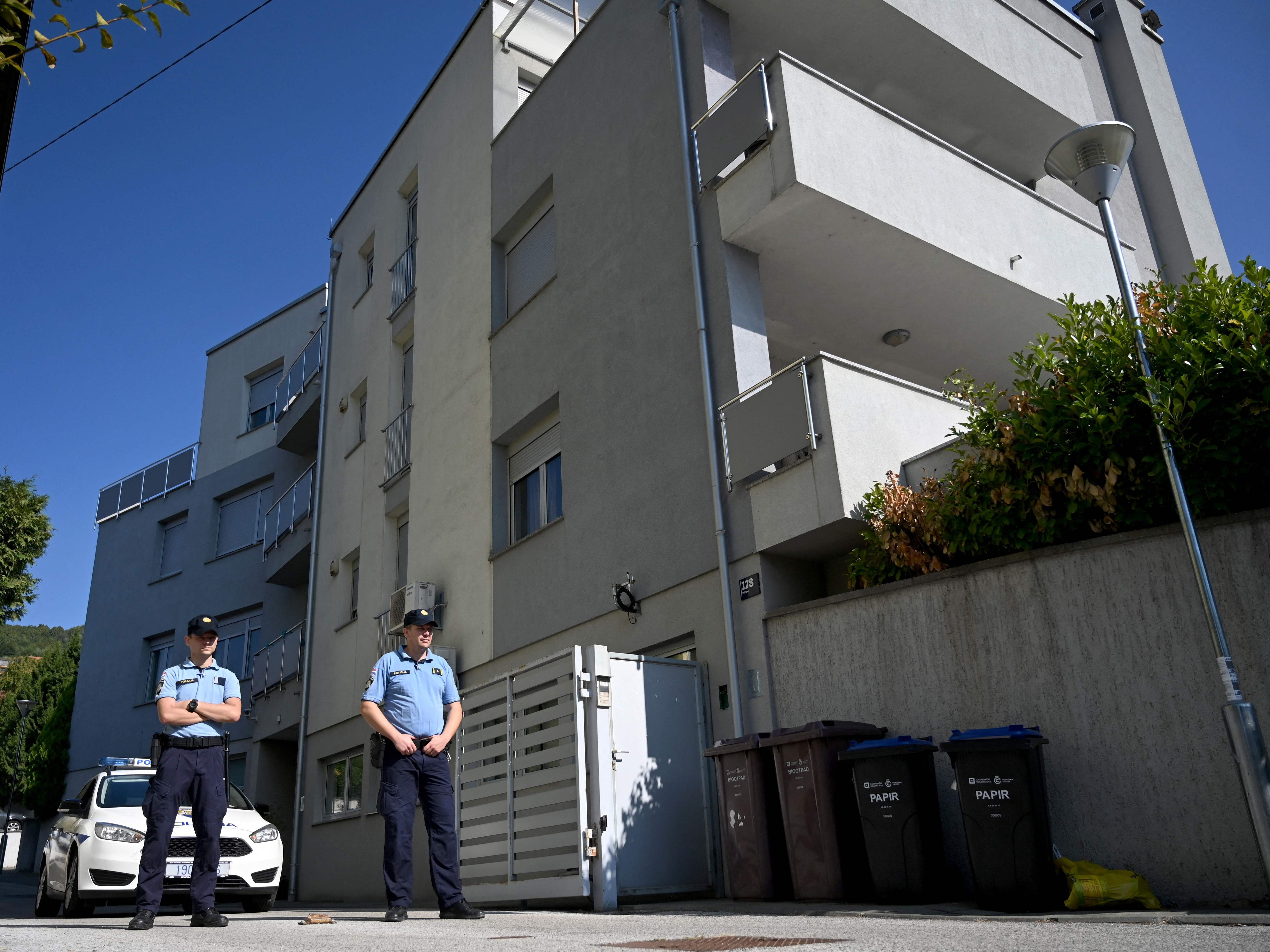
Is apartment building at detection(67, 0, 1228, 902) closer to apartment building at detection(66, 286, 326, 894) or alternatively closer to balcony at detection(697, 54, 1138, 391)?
balcony at detection(697, 54, 1138, 391)

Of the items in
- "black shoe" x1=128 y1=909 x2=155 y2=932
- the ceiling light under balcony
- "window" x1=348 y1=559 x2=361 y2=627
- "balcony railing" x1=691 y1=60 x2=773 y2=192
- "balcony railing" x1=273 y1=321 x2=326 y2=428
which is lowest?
"black shoe" x1=128 y1=909 x2=155 y2=932

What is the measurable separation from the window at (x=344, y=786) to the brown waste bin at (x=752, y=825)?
9574 mm

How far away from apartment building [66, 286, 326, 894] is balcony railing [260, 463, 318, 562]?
59 mm

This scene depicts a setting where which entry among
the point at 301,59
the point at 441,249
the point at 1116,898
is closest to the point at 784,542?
the point at 1116,898

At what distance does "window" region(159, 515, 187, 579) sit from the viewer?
26.3 m

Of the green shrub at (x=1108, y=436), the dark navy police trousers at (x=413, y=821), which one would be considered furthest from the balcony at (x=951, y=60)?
the dark navy police trousers at (x=413, y=821)

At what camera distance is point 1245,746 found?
16.8 ft

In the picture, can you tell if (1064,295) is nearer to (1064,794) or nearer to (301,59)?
(1064,794)

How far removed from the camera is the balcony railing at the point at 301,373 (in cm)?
2184

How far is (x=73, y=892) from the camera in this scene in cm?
904

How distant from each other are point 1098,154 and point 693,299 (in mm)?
4020

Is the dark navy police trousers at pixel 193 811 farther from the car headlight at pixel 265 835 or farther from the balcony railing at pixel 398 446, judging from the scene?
the balcony railing at pixel 398 446

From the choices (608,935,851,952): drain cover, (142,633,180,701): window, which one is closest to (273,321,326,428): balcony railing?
(142,633,180,701): window

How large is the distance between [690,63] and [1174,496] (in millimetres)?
7095
